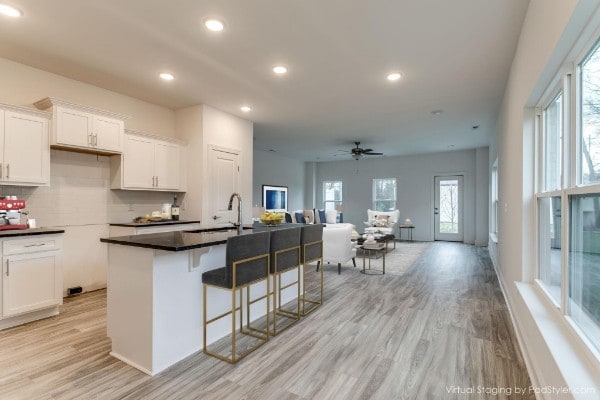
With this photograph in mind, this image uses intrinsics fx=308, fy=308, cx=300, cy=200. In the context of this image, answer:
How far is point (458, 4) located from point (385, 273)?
3978mm

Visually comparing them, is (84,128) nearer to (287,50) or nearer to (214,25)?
(214,25)

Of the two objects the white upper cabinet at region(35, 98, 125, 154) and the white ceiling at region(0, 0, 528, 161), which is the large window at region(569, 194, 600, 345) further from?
the white upper cabinet at region(35, 98, 125, 154)

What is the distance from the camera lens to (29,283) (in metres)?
3.08

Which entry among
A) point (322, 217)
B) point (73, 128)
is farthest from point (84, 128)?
point (322, 217)

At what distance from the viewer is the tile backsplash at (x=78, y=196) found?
370 centimetres

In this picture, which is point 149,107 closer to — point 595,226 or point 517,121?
point 517,121

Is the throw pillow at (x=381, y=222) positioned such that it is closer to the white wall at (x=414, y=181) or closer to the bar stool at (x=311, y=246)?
the white wall at (x=414, y=181)

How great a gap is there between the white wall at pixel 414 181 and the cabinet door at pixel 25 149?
8805 mm

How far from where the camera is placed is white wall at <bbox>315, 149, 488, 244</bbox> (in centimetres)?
895

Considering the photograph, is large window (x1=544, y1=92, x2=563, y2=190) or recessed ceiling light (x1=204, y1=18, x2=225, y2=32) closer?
large window (x1=544, y1=92, x2=563, y2=190)

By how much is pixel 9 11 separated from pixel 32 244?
2099 mm

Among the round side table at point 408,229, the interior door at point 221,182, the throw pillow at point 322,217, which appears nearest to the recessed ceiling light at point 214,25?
the interior door at point 221,182

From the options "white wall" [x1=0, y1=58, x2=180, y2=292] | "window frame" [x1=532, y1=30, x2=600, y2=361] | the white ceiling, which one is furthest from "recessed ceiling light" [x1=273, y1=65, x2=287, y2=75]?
"window frame" [x1=532, y1=30, x2=600, y2=361]

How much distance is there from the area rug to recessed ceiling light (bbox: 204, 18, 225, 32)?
4373 mm
